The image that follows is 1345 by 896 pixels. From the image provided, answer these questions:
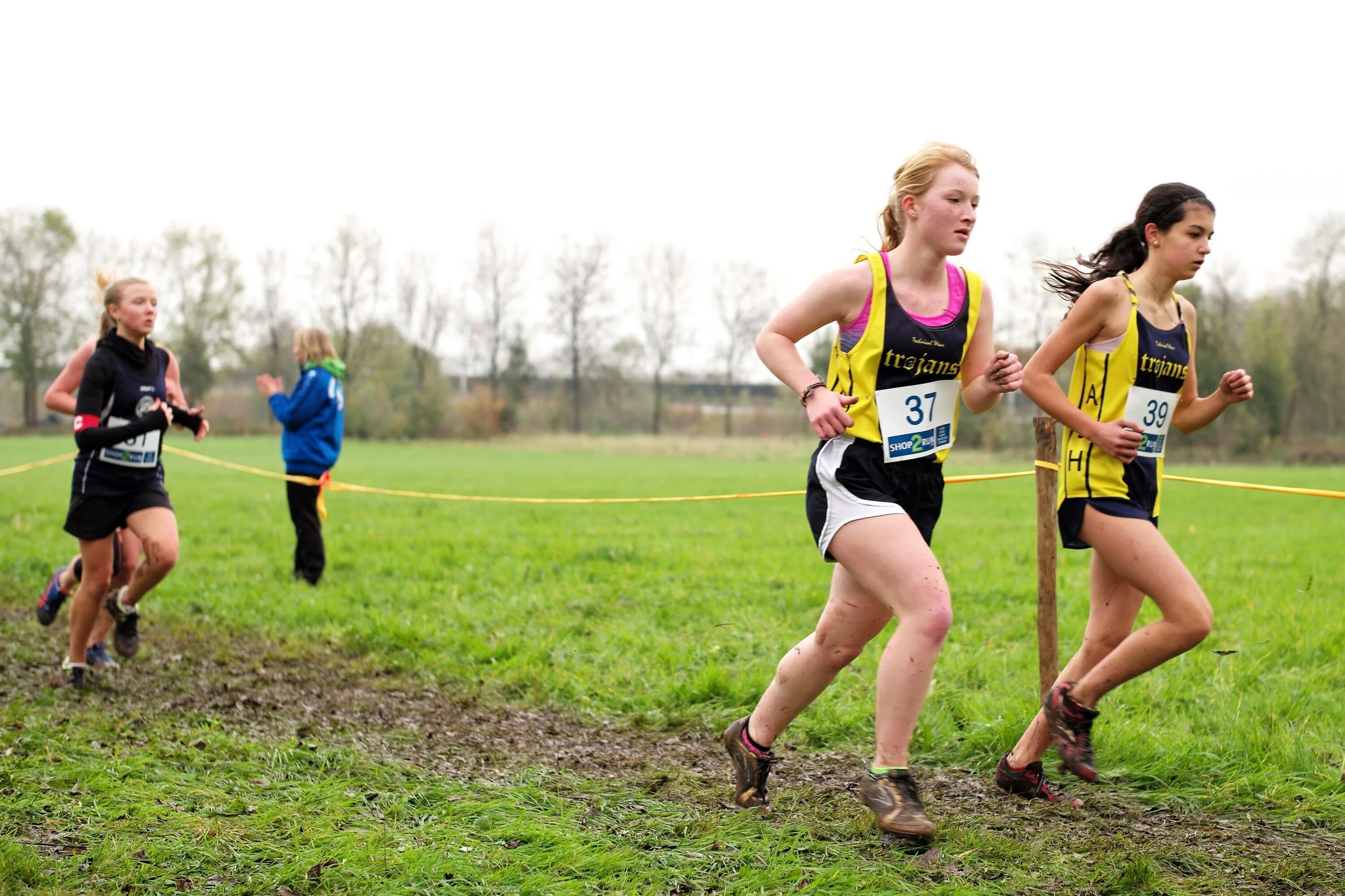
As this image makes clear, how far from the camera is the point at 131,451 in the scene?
603 centimetres

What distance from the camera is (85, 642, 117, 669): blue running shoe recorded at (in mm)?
6449

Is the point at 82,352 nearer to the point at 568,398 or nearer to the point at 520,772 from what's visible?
the point at 520,772

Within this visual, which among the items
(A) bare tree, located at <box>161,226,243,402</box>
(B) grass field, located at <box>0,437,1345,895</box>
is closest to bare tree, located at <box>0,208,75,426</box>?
(A) bare tree, located at <box>161,226,243,402</box>

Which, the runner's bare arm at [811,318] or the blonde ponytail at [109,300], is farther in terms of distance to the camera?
the blonde ponytail at [109,300]

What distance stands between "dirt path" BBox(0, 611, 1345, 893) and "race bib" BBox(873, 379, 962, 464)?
4.61 ft

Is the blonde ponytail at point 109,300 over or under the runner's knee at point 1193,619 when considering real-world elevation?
over

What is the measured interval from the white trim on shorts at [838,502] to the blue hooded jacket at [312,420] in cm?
657

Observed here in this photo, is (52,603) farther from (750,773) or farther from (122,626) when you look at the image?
(750,773)

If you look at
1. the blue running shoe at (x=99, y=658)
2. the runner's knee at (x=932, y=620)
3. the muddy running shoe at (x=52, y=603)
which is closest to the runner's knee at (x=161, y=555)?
the blue running shoe at (x=99, y=658)

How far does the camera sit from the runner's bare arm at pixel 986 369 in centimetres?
358

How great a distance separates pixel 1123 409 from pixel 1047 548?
93cm

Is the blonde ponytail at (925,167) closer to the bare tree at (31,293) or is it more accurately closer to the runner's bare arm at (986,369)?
the runner's bare arm at (986,369)

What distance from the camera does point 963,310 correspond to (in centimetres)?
376

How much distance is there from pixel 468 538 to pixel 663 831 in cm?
879
